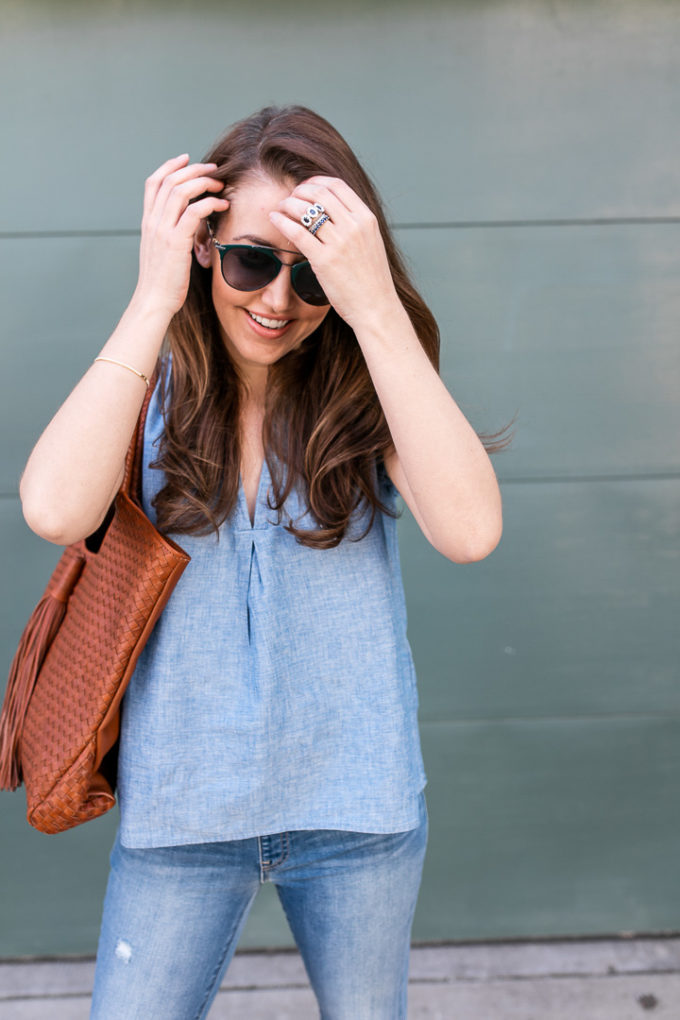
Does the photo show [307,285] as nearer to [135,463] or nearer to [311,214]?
[311,214]

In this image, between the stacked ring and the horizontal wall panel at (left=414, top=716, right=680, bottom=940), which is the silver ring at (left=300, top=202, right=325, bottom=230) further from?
the horizontal wall panel at (left=414, top=716, right=680, bottom=940)

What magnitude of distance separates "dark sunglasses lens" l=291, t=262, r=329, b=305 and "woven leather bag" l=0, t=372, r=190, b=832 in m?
0.29

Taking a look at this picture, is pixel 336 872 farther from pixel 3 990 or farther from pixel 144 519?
pixel 3 990

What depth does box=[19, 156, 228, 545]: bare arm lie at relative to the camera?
1.10 metres

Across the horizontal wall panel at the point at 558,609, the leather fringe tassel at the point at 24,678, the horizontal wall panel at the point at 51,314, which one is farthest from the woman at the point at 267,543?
the horizontal wall panel at the point at 558,609

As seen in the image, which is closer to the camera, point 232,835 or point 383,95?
point 232,835

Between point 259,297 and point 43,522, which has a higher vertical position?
point 259,297

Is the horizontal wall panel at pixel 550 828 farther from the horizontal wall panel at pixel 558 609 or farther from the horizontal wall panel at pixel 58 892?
the horizontal wall panel at pixel 58 892

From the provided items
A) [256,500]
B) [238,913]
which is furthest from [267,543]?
[238,913]

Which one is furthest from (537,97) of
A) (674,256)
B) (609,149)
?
(674,256)

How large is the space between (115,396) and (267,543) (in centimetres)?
30

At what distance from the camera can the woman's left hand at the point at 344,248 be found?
1.07 meters

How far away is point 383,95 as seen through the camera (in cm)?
206

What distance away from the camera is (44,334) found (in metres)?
2.12
